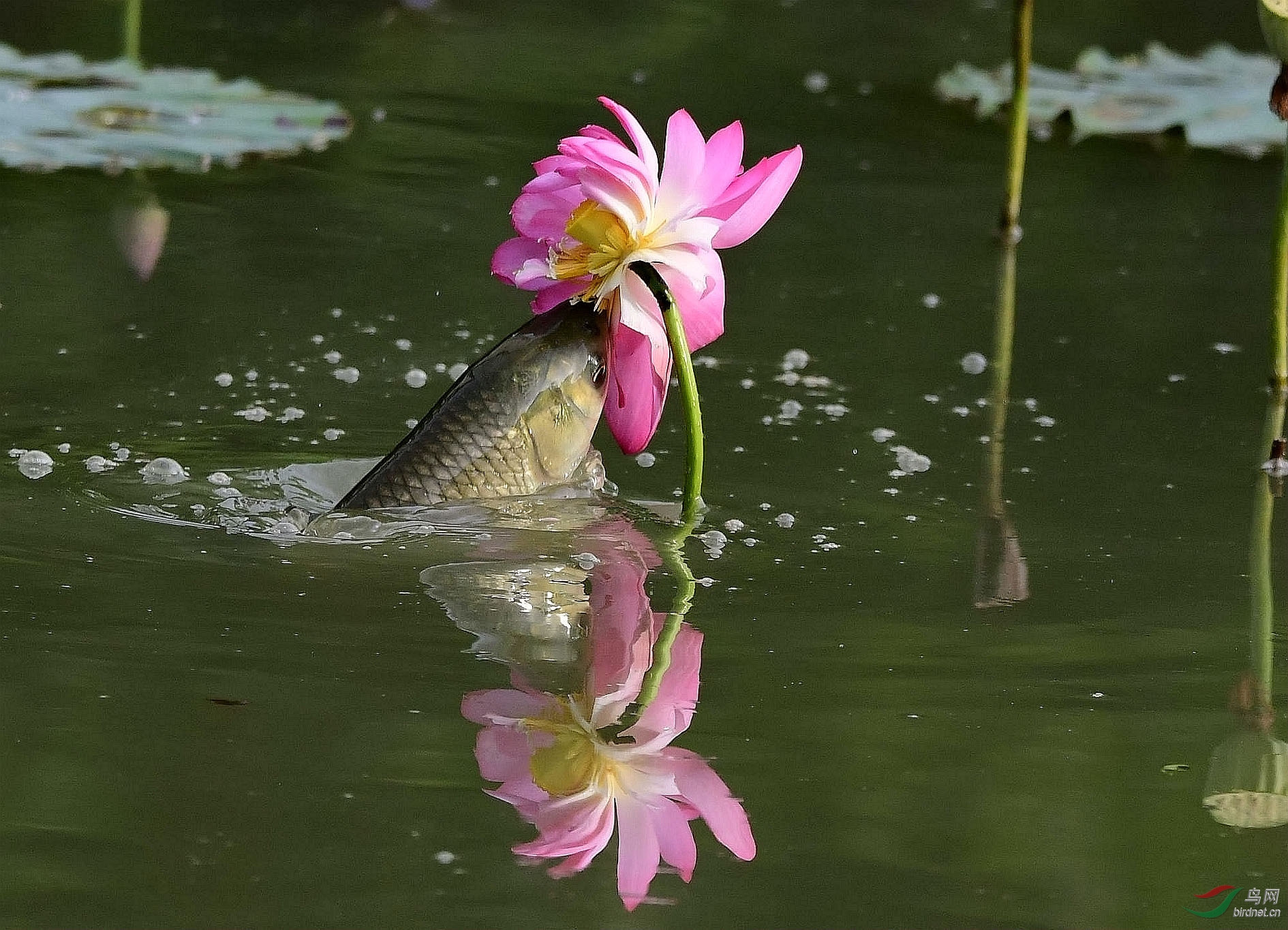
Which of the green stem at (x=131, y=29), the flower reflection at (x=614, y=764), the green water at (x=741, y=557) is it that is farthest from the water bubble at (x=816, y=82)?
the flower reflection at (x=614, y=764)

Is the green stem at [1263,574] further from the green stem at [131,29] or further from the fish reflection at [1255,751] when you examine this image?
the green stem at [131,29]

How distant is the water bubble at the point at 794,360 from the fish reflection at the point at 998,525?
0.34m

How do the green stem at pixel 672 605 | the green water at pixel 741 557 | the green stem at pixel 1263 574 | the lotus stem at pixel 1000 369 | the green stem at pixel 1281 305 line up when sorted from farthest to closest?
1. the green stem at pixel 1281 305
2. the lotus stem at pixel 1000 369
3. the green stem at pixel 1263 574
4. the green stem at pixel 672 605
5. the green water at pixel 741 557

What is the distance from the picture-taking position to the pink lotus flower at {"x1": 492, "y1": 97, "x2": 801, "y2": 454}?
2.18m

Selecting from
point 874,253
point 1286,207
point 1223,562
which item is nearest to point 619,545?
point 1223,562

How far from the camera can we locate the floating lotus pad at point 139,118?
173 inches

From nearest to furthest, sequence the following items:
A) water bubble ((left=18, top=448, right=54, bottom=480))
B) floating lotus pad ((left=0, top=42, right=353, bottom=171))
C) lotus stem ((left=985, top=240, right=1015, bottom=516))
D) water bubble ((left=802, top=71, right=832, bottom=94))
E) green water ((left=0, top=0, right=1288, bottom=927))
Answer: green water ((left=0, top=0, right=1288, bottom=927)) < water bubble ((left=18, top=448, right=54, bottom=480)) < lotus stem ((left=985, top=240, right=1015, bottom=516)) < floating lotus pad ((left=0, top=42, right=353, bottom=171)) < water bubble ((left=802, top=71, right=832, bottom=94))

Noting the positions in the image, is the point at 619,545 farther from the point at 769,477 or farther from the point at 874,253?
the point at 874,253

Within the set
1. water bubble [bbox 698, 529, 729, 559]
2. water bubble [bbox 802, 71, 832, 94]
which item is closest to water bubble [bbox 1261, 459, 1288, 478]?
water bubble [bbox 698, 529, 729, 559]

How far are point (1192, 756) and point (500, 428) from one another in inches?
39.2

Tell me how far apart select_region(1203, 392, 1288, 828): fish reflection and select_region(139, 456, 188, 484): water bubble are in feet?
4.65

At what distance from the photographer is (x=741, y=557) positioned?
2.36 metres

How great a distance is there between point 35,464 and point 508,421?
27.4 inches

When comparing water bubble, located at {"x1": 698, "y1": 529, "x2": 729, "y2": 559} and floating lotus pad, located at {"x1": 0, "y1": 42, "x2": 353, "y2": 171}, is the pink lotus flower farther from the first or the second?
floating lotus pad, located at {"x1": 0, "y1": 42, "x2": 353, "y2": 171}
